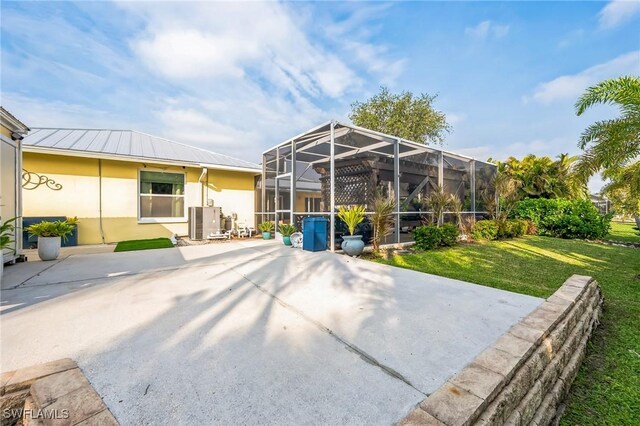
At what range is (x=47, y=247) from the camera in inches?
218

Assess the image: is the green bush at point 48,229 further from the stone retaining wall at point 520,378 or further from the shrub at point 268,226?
the stone retaining wall at point 520,378

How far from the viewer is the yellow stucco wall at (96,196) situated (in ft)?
24.1

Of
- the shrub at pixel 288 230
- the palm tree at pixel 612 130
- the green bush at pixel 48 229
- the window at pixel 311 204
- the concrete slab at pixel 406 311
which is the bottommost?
the concrete slab at pixel 406 311

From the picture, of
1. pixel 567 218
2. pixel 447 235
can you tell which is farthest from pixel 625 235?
pixel 447 235

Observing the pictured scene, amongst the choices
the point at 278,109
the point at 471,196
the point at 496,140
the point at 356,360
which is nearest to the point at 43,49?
the point at 278,109

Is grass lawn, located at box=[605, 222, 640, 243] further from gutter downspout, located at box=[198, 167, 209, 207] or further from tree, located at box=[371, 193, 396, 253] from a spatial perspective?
gutter downspout, located at box=[198, 167, 209, 207]

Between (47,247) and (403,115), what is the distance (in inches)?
780

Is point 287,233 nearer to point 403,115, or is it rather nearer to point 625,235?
point 403,115

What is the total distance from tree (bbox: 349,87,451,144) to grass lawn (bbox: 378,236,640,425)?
1277 centimetres

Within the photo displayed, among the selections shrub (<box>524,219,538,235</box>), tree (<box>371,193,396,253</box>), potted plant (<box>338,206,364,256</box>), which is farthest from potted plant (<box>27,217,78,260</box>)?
shrub (<box>524,219,538,235</box>)

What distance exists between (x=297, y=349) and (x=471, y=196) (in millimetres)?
11436

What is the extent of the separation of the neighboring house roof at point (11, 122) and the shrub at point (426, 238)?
9.70 meters

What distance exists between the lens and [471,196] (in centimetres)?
1105

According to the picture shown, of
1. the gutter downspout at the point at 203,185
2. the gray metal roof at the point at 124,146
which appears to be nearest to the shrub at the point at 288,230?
the gray metal roof at the point at 124,146
